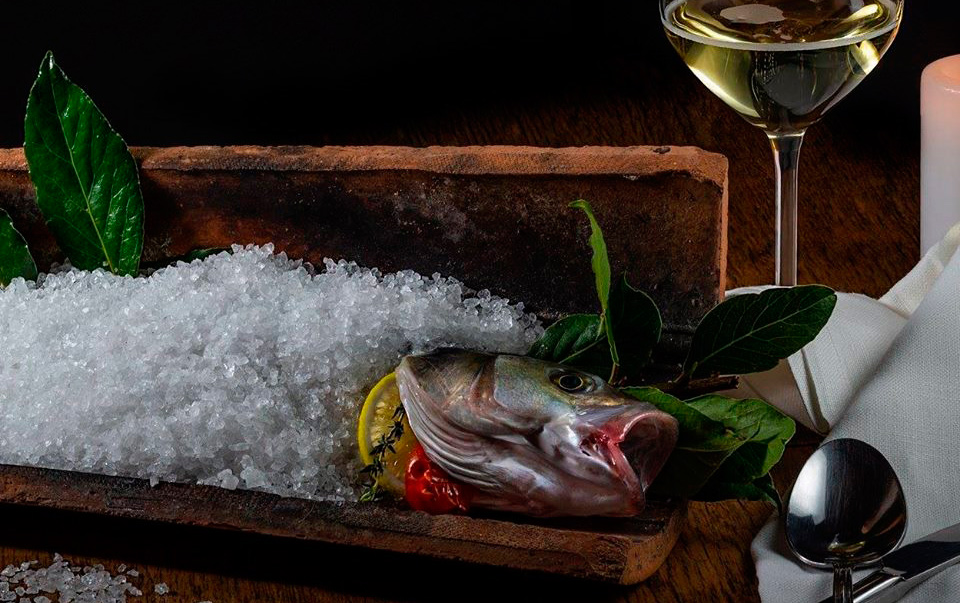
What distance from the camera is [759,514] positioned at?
28.2 inches

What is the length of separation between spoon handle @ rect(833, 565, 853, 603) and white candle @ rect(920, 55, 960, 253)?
0.39m

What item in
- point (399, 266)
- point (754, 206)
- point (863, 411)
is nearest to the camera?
point (863, 411)

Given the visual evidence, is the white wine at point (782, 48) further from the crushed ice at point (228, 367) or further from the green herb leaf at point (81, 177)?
the green herb leaf at point (81, 177)

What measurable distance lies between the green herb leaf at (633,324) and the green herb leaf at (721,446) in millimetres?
39

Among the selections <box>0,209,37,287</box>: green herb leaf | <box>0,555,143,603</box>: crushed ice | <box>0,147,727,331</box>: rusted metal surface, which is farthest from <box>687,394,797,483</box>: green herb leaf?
<box>0,209,37,287</box>: green herb leaf

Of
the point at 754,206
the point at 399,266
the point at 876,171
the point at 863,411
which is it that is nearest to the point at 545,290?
the point at 399,266

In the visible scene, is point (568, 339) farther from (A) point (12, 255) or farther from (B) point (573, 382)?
(A) point (12, 255)

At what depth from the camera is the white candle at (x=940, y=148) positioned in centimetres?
92

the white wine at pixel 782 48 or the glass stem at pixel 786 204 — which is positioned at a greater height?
the white wine at pixel 782 48

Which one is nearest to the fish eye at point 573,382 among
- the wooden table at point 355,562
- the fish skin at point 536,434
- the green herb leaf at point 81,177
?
the fish skin at point 536,434

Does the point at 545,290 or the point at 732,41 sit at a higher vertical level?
the point at 732,41

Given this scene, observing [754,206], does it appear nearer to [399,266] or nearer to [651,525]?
[399,266]

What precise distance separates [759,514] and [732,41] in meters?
0.27

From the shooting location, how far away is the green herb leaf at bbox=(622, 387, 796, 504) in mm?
644
